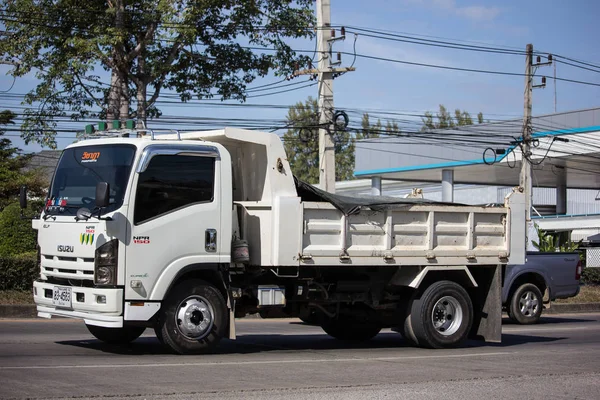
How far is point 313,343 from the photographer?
1267 centimetres

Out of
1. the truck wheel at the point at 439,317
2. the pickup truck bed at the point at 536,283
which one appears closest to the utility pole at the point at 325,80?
the pickup truck bed at the point at 536,283

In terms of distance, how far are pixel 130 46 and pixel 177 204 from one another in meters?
15.0

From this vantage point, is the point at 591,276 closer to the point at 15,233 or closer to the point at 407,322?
the point at 407,322

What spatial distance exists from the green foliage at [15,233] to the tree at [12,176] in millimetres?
4566

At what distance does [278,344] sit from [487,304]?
10.5 feet

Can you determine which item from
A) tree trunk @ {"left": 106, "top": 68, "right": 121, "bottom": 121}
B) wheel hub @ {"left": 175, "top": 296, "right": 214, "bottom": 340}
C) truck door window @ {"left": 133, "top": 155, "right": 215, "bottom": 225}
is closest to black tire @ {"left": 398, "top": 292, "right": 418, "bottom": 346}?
wheel hub @ {"left": 175, "top": 296, "right": 214, "bottom": 340}

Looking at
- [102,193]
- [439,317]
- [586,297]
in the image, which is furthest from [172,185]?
[586,297]

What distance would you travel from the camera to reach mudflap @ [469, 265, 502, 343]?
12.2 m

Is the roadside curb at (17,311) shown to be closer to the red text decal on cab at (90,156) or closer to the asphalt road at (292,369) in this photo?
the asphalt road at (292,369)

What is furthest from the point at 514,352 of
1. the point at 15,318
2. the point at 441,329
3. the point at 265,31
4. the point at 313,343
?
the point at 265,31

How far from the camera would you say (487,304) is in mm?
12320

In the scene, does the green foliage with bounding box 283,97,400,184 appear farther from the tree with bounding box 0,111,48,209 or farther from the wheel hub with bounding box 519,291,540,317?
the wheel hub with bounding box 519,291,540,317

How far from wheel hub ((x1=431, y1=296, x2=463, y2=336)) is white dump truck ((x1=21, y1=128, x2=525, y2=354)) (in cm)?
2

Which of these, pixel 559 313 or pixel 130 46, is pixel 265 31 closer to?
pixel 130 46
